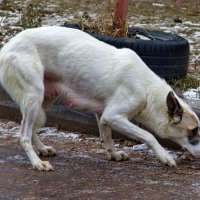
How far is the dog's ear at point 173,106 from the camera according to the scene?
21.4 feet

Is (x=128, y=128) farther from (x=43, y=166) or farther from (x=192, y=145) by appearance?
(x=43, y=166)

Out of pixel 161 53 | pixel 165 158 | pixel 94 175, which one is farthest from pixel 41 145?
pixel 161 53

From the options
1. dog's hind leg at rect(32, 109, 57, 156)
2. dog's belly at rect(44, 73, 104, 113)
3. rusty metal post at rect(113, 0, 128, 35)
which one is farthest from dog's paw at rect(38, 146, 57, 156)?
rusty metal post at rect(113, 0, 128, 35)

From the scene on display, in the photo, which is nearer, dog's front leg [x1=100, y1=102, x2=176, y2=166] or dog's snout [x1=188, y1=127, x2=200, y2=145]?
dog's front leg [x1=100, y1=102, x2=176, y2=166]

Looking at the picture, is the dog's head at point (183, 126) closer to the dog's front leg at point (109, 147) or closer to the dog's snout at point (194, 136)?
the dog's snout at point (194, 136)

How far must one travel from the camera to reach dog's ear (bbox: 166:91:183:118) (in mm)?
6512

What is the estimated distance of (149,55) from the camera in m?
8.49

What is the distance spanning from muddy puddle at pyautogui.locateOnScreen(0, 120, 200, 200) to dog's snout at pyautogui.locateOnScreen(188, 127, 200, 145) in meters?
0.23

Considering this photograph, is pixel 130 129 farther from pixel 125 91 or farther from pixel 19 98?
pixel 19 98

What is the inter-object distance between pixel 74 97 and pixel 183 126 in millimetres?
1048

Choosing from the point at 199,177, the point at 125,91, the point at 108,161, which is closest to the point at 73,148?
the point at 108,161

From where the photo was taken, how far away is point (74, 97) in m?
6.88

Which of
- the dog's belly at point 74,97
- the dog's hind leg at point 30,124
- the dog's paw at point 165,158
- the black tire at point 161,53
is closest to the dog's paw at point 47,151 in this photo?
the dog's hind leg at point 30,124

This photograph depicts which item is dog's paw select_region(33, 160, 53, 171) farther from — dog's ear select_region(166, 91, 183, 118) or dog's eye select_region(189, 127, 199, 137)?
dog's eye select_region(189, 127, 199, 137)
